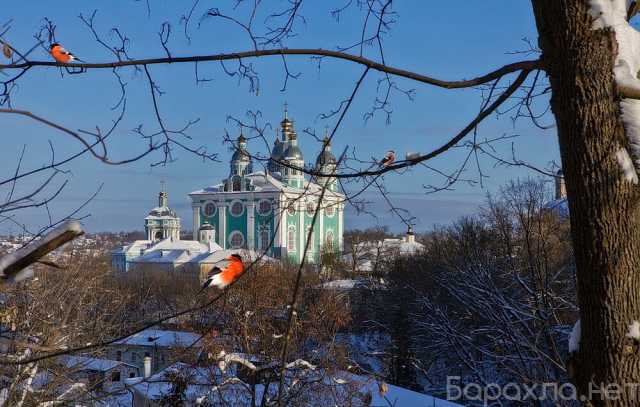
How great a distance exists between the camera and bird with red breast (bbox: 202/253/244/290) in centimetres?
314

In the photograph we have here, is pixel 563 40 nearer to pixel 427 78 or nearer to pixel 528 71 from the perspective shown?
pixel 528 71

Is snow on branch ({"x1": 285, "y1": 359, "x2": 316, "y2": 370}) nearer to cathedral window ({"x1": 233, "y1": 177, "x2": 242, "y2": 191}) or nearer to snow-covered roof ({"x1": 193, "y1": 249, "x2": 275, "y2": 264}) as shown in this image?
snow-covered roof ({"x1": 193, "y1": 249, "x2": 275, "y2": 264})

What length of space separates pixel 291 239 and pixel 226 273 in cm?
5319

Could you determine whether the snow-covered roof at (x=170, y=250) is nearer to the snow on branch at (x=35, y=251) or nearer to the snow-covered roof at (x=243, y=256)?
the snow-covered roof at (x=243, y=256)

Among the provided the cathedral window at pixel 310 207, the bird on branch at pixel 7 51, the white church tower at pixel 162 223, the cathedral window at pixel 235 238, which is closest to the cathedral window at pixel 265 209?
the cathedral window at pixel 310 207

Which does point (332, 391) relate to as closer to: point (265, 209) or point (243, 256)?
point (243, 256)

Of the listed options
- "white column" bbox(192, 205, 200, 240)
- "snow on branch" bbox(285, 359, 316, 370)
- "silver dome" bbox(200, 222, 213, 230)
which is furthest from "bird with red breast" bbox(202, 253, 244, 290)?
"white column" bbox(192, 205, 200, 240)

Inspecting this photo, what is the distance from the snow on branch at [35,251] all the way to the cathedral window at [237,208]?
56659 mm

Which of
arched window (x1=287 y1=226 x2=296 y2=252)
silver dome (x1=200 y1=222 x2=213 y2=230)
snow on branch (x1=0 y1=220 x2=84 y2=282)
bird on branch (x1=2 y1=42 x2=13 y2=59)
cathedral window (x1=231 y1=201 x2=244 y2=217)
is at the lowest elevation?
snow on branch (x1=0 y1=220 x2=84 y2=282)

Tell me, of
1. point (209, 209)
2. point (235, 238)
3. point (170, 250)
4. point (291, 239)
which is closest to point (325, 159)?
point (291, 239)

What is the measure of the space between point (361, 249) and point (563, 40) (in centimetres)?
4301

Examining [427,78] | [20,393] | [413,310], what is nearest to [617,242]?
[427,78]

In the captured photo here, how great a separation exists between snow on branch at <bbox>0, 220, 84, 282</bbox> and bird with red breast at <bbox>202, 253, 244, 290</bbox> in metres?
1.62

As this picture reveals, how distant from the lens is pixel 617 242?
164cm
